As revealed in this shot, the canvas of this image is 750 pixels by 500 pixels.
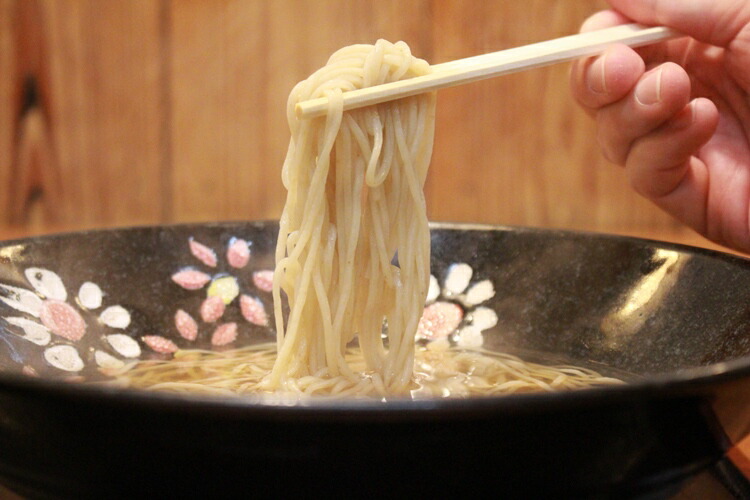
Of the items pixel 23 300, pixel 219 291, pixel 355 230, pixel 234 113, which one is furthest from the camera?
pixel 234 113

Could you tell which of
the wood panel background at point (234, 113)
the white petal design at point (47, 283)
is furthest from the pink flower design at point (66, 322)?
the wood panel background at point (234, 113)

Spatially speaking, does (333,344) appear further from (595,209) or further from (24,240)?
(595,209)

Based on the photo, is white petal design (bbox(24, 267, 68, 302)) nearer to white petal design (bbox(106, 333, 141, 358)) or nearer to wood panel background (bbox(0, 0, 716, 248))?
white petal design (bbox(106, 333, 141, 358))

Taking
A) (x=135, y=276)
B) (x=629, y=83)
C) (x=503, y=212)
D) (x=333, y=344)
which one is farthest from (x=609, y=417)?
(x=503, y=212)

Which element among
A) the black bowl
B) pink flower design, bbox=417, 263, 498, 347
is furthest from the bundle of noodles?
the black bowl

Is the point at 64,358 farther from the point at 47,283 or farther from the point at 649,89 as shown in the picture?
the point at 649,89

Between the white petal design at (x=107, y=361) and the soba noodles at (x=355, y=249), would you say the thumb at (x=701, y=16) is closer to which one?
the soba noodles at (x=355, y=249)

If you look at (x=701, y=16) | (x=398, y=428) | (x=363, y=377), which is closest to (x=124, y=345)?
(x=363, y=377)
